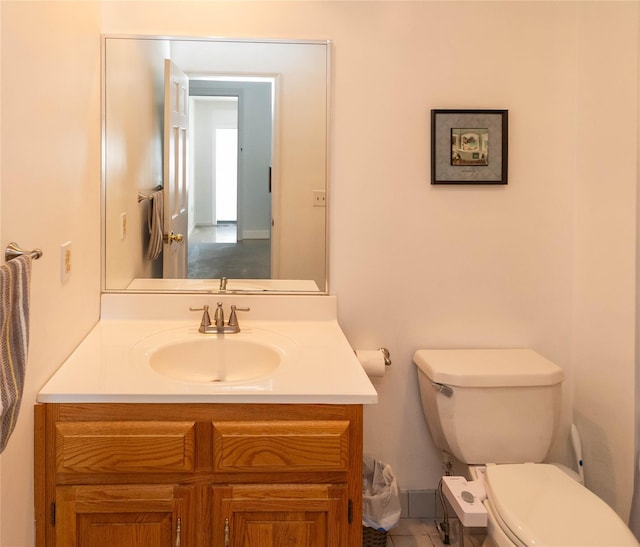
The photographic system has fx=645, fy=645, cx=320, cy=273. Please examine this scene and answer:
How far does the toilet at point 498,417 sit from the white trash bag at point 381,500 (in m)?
0.22

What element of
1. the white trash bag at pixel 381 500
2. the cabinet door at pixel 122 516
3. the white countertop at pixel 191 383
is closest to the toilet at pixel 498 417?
the white trash bag at pixel 381 500

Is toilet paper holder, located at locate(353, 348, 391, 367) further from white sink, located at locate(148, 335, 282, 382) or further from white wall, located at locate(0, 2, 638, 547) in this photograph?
white sink, located at locate(148, 335, 282, 382)

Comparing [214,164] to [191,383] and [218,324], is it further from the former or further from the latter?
[191,383]

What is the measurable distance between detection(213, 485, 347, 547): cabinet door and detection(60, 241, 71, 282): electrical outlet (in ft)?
2.25

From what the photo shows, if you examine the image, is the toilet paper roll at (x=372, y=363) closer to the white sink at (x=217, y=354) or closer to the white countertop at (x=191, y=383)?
the white countertop at (x=191, y=383)

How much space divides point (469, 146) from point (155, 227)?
3.73ft

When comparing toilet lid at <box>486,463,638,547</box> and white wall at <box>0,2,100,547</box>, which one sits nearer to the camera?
white wall at <box>0,2,100,547</box>

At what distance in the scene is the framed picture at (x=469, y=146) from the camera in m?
2.24

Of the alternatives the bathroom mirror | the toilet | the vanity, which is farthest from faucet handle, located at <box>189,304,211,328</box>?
the toilet

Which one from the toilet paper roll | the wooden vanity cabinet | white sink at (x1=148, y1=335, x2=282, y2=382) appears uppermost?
white sink at (x1=148, y1=335, x2=282, y2=382)

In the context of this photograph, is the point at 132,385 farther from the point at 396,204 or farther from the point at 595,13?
the point at 595,13

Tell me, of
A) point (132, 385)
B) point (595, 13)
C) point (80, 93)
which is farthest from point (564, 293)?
point (80, 93)

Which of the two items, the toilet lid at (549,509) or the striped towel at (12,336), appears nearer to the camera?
the striped towel at (12,336)

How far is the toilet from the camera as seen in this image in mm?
1832
